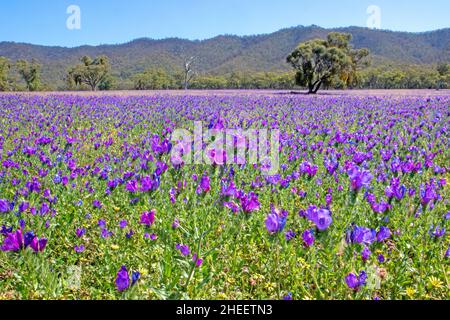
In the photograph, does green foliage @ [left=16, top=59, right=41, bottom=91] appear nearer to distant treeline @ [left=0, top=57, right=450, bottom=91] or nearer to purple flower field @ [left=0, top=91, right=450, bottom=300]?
distant treeline @ [left=0, top=57, right=450, bottom=91]

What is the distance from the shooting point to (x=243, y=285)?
2723 mm

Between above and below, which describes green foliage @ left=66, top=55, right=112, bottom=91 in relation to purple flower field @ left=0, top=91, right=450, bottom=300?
above

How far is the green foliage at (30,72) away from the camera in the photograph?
248 ft

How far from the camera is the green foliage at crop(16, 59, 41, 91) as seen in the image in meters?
75.5

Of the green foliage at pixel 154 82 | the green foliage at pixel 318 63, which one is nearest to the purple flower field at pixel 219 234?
the green foliage at pixel 318 63

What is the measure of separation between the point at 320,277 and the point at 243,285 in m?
0.55

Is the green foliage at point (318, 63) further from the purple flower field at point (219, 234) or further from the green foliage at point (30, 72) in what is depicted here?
the green foliage at point (30, 72)

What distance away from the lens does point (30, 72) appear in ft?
251

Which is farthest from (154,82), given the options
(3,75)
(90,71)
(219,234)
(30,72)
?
(219,234)

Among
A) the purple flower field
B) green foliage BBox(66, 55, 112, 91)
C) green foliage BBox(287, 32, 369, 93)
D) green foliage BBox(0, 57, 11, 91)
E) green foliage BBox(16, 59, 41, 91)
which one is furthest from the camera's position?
green foliage BBox(16, 59, 41, 91)

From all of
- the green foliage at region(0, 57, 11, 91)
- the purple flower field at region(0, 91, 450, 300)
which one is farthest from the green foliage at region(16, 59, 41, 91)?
the purple flower field at region(0, 91, 450, 300)

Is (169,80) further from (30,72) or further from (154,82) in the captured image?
(30,72)
